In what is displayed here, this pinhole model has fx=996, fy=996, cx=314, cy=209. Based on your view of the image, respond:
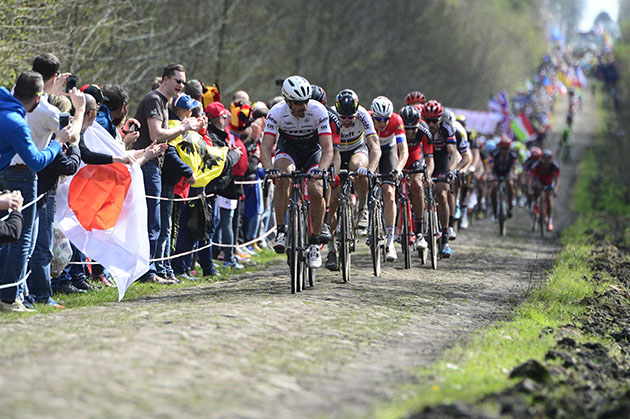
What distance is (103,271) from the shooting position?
1124cm

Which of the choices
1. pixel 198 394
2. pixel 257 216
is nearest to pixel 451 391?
pixel 198 394

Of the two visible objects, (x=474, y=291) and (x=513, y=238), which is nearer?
(x=474, y=291)

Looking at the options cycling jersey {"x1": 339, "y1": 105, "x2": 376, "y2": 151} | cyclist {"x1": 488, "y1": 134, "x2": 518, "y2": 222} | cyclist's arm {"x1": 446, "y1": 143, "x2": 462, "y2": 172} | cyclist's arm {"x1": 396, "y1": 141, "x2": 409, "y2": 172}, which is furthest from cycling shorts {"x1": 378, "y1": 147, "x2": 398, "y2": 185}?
cyclist {"x1": 488, "y1": 134, "x2": 518, "y2": 222}

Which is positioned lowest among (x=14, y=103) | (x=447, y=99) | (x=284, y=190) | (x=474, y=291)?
(x=474, y=291)

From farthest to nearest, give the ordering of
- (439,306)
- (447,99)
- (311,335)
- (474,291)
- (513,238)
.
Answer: (447,99) < (513,238) < (474,291) < (439,306) < (311,335)

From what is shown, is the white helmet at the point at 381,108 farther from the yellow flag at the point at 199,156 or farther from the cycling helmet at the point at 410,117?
the yellow flag at the point at 199,156

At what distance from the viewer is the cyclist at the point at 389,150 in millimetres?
12984

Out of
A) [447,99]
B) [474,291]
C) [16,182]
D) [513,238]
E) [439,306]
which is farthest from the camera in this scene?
[447,99]

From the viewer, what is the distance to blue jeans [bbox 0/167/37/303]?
8.41 m

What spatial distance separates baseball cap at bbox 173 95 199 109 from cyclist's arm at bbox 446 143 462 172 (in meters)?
5.16

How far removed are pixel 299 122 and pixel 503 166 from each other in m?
13.3

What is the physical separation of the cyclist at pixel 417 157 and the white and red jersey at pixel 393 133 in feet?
2.00

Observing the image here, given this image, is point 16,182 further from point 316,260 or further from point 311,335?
point 316,260

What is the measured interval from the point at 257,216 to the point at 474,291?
13.8 ft
